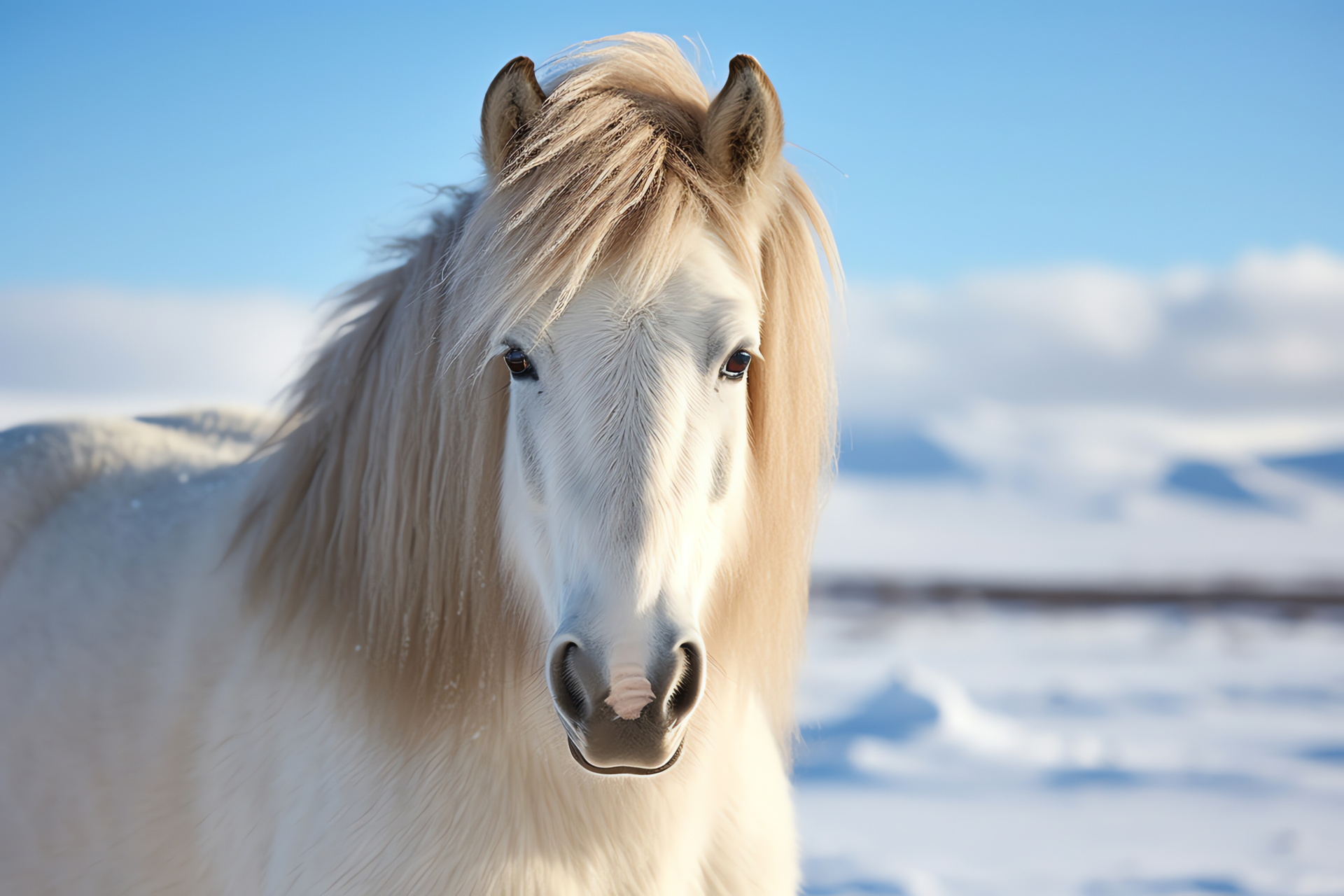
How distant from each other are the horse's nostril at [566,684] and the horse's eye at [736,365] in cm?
57

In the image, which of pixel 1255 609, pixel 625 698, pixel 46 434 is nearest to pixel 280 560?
pixel 625 698

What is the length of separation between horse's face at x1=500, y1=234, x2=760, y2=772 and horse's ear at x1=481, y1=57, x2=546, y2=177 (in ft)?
1.26

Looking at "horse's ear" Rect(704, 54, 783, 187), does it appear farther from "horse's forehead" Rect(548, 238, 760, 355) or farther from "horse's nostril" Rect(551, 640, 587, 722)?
"horse's nostril" Rect(551, 640, 587, 722)

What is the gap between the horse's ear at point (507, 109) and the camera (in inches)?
62.0

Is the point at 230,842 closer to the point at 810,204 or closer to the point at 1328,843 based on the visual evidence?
the point at 810,204

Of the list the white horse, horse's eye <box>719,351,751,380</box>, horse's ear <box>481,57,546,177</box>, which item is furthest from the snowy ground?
horse's ear <box>481,57,546,177</box>

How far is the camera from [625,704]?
1.23 m

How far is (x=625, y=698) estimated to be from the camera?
4.05 ft

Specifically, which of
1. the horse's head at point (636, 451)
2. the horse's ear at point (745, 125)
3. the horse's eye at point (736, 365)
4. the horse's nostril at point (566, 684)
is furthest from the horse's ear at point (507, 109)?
the horse's nostril at point (566, 684)

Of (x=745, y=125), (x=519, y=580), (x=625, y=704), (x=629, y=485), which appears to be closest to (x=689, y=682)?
(x=625, y=704)

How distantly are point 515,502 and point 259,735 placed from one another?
82 cm

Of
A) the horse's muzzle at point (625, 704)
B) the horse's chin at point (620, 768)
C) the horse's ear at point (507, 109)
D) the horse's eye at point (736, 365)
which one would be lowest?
the horse's chin at point (620, 768)

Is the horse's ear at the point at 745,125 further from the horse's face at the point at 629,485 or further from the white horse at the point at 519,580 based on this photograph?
the horse's face at the point at 629,485

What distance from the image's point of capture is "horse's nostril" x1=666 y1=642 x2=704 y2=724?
4.26 feet
